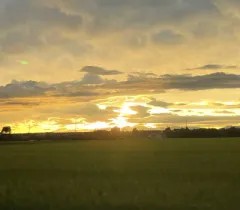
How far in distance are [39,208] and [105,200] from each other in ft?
10.3

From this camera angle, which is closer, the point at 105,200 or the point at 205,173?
the point at 105,200

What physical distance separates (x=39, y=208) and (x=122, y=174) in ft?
47.9

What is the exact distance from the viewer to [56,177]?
3497 centimetres

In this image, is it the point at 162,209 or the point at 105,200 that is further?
the point at 105,200

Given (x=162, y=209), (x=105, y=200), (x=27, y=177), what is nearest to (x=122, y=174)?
(x=27, y=177)

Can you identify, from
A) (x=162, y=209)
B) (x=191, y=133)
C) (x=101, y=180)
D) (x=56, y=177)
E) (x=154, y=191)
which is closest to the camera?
(x=162, y=209)

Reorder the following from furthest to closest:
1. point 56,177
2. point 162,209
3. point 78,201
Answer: point 56,177 < point 78,201 < point 162,209

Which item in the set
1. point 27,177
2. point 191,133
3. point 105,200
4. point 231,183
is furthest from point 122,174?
point 191,133

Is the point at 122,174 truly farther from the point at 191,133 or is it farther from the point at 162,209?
the point at 191,133

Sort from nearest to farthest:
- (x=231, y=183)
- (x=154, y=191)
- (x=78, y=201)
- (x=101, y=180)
Answer: (x=78, y=201) → (x=154, y=191) → (x=231, y=183) → (x=101, y=180)

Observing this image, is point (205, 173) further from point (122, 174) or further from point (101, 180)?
point (101, 180)

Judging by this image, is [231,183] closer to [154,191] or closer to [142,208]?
[154,191]

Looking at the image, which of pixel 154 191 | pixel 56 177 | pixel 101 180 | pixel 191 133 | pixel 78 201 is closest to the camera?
pixel 78 201

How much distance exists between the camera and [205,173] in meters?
35.6
